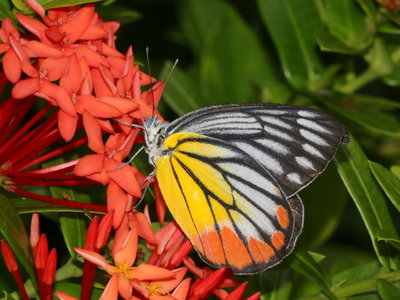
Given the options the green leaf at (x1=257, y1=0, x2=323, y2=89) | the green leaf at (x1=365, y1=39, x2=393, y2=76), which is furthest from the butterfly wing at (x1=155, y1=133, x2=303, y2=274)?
the green leaf at (x1=365, y1=39, x2=393, y2=76)

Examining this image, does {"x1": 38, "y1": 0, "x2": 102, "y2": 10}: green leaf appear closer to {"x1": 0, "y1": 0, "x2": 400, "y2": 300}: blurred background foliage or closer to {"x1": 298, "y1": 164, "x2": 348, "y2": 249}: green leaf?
{"x1": 0, "y1": 0, "x2": 400, "y2": 300}: blurred background foliage

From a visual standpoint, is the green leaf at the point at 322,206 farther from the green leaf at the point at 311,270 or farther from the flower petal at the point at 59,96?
the flower petal at the point at 59,96

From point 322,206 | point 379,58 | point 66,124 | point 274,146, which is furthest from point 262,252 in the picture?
point 379,58

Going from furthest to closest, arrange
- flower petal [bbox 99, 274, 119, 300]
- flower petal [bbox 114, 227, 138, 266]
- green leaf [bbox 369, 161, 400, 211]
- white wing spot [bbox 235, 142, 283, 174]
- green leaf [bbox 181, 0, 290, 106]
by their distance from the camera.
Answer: green leaf [bbox 181, 0, 290, 106] < white wing spot [bbox 235, 142, 283, 174] < green leaf [bbox 369, 161, 400, 211] < flower petal [bbox 114, 227, 138, 266] < flower petal [bbox 99, 274, 119, 300]

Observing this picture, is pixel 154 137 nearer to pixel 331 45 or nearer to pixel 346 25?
pixel 331 45

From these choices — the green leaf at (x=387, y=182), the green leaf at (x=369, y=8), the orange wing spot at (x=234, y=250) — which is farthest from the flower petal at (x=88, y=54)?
the green leaf at (x=369, y=8)

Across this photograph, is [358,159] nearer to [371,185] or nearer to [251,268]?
[371,185]
